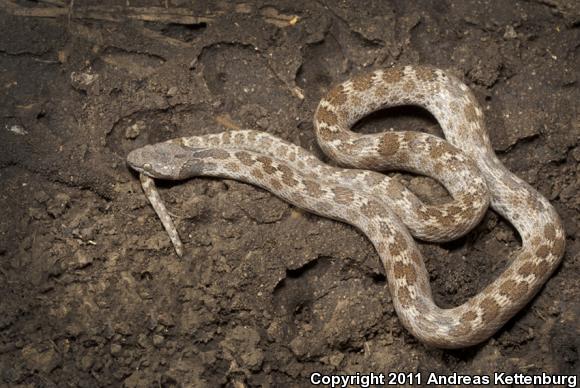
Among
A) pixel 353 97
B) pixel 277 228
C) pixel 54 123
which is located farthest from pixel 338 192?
pixel 54 123

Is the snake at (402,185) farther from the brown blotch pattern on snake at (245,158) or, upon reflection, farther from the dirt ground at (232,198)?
the dirt ground at (232,198)

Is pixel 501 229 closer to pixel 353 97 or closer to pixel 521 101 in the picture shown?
pixel 521 101

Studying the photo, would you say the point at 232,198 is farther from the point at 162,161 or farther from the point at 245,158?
the point at 162,161

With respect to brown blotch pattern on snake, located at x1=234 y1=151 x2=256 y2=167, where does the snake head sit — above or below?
below

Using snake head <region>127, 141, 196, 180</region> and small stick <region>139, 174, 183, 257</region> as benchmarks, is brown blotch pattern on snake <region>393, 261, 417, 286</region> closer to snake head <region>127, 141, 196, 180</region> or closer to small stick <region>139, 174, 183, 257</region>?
small stick <region>139, 174, 183, 257</region>

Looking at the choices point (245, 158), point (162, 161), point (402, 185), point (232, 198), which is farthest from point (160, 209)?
point (402, 185)

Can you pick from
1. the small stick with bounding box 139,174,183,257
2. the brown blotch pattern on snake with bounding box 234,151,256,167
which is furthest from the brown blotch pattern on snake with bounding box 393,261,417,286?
the small stick with bounding box 139,174,183,257

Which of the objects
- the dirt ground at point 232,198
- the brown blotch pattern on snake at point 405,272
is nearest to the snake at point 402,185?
the brown blotch pattern on snake at point 405,272
